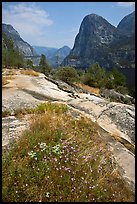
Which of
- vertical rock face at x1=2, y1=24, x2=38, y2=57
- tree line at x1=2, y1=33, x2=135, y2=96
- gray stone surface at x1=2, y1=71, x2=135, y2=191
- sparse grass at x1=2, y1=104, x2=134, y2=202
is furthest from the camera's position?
vertical rock face at x1=2, y1=24, x2=38, y2=57

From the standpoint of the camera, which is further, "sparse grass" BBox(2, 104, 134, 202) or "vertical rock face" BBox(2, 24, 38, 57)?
"vertical rock face" BBox(2, 24, 38, 57)

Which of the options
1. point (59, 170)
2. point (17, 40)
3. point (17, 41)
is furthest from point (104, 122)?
point (17, 40)

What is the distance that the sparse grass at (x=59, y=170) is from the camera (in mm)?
4582

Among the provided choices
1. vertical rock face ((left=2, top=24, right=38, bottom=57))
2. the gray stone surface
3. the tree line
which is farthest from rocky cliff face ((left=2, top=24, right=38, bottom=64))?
the gray stone surface

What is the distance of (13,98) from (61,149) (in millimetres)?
7570

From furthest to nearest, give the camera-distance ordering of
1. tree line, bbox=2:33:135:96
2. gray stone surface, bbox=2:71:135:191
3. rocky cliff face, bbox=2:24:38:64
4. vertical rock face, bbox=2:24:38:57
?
1. vertical rock face, bbox=2:24:38:57
2. rocky cliff face, bbox=2:24:38:64
3. tree line, bbox=2:33:135:96
4. gray stone surface, bbox=2:71:135:191

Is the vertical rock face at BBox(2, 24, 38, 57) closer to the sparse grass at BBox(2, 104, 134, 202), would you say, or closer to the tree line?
the tree line

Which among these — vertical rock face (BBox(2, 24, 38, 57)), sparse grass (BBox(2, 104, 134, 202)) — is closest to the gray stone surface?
sparse grass (BBox(2, 104, 134, 202))

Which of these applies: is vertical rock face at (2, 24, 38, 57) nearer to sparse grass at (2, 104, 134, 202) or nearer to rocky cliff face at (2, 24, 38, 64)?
rocky cliff face at (2, 24, 38, 64)

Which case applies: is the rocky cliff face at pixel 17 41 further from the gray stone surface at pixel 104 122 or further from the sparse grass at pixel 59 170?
the sparse grass at pixel 59 170

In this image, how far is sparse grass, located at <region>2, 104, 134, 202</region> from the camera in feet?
15.0

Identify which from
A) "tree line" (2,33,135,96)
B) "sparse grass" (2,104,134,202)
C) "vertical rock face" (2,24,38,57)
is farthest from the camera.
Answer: "vertical rock face" (2,24,38,57)

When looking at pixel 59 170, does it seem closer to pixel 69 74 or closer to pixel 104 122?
pixel 104 122

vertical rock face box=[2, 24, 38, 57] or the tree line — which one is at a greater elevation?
vertical rock face box=[2, 24, 38, 57]
